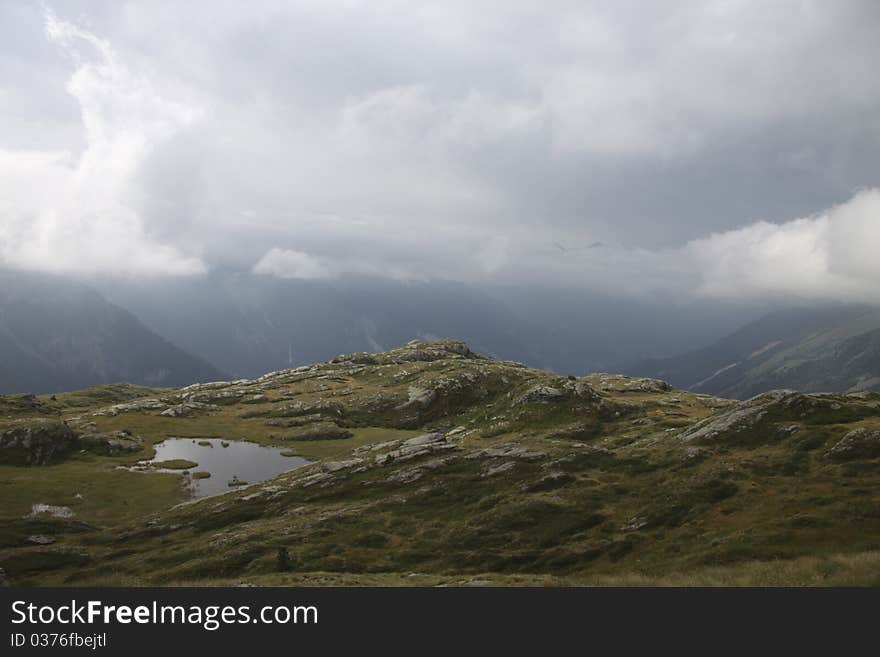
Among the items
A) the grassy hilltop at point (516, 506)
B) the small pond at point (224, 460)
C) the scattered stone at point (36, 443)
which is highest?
the scattered stone at point (36, 443)

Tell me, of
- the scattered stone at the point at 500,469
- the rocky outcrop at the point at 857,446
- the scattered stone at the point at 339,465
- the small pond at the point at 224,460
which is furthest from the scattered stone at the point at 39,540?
the rocky outcrop at the point at 857,446

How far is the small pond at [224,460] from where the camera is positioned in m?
96.6

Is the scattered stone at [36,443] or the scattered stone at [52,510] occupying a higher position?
the scattered stone at [36,443]

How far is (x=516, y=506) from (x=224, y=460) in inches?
3207

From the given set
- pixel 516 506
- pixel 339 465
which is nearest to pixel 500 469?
pixel 516 506

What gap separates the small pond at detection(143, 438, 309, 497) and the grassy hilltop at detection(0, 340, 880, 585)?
212 inches

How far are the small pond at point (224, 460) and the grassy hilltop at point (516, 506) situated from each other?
17.7ft

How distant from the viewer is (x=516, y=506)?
56906mm

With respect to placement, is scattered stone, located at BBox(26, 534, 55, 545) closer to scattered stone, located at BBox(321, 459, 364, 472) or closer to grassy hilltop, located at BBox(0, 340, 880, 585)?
grassy hilltop, located at BBox(0, 340, 880, 585)

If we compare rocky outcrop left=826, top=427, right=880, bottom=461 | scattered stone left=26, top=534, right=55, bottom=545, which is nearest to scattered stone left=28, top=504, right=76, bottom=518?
scattered stone left=26, top=534, right=55, bottom=545

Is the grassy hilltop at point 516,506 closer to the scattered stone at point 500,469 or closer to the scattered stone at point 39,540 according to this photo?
the scattered stone at point 39,540

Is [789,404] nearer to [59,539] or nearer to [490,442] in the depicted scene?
[490,442]

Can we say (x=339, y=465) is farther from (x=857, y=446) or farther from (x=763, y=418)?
(x=857, y=446)

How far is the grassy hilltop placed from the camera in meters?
39.8
